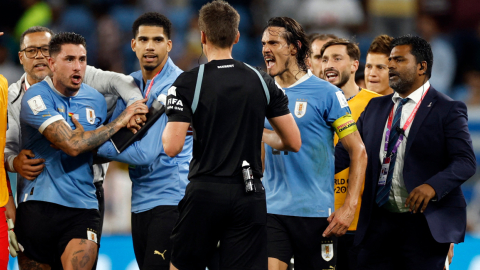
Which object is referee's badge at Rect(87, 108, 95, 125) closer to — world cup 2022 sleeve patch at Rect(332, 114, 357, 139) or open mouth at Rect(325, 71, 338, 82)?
world cup 2022 sleeve patch at Rect(332, 114, 357, 139)

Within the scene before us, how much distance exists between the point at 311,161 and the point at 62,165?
2.10 meters

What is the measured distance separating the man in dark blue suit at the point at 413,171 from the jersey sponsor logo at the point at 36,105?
271 centimetres

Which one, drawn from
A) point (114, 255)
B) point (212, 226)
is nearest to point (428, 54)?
point (212, 226)

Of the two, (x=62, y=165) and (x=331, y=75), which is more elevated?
(x=331, y=75)

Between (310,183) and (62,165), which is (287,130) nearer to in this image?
(310,183)

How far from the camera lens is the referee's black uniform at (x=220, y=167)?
3793 millimetres

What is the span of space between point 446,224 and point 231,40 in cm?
219

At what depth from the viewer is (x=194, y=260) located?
3857 millimetres

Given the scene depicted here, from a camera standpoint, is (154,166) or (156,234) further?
(154,166)

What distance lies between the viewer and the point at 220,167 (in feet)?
12.5

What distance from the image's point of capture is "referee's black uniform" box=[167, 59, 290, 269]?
149 inches

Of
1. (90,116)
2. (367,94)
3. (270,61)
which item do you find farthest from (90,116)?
(367,94)

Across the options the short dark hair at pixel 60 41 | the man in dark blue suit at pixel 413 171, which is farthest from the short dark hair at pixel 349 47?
the short dark hair at pixel 60 41

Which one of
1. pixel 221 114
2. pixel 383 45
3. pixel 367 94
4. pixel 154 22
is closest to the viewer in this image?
pixel 221 114
